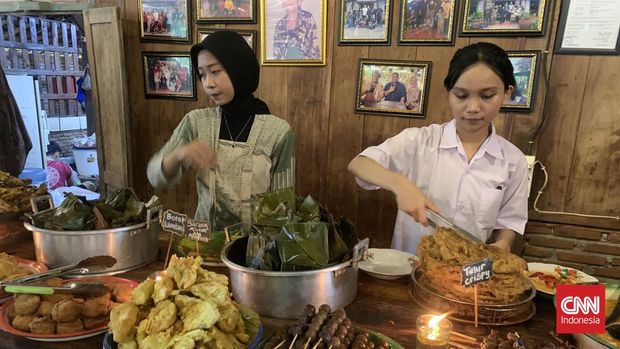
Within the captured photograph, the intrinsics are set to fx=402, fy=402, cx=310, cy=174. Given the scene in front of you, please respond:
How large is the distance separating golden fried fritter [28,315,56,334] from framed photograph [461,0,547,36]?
10.2ft

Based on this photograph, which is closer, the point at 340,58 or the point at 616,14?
the point at 616,14

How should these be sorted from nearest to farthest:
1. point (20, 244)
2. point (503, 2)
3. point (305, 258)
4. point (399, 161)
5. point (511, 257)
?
point (305, 258)
point (511, 257)
point (20, 244)
point (399, 161)
point (503, 2)

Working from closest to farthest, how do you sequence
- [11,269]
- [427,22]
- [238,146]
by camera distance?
[11,269], [238,146], [427,22]

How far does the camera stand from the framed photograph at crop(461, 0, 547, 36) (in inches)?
114

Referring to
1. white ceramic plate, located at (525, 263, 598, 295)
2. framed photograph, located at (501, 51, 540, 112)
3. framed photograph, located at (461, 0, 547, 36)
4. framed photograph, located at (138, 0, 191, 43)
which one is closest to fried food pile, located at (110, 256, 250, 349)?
white ceramic plate, located at (525, 263, 598, 295)

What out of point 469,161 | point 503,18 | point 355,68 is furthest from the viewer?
point 355,68

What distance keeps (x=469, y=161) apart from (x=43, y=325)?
187 centimetres

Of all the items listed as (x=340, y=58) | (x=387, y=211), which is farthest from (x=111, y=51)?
(x=387, y=211)

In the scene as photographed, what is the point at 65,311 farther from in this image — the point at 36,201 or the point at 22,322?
the point at 36,201

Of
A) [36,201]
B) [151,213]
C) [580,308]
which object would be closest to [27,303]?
[151,213]

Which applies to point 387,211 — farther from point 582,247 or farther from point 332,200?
point 582,247

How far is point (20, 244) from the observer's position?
1.95 m

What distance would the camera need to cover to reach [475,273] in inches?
46.9

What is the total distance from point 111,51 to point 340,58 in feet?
7.56
